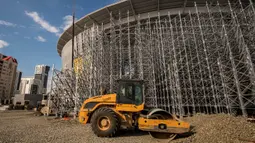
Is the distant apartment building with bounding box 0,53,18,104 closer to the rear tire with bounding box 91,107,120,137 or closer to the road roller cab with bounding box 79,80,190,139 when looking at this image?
the road roller cab with bounding box 79,80,190,139

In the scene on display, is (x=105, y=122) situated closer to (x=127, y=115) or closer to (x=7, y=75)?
(x=127, y=115)

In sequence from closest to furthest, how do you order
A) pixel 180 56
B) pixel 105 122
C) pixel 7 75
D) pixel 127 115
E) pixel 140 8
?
pixel 105 122 < pixel 127 115 < pixel 180 56 < pixel 140 8 < pixel 7 75

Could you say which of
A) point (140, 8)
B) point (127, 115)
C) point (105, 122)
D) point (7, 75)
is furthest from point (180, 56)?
point (7, 75)

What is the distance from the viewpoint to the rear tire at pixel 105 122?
18.1 feet

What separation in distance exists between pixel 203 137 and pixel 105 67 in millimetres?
10822

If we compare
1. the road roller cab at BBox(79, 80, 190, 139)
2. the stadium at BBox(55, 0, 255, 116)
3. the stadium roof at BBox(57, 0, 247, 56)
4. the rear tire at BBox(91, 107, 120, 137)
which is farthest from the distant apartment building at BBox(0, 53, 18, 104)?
the rear tire at BBox(91, 107, 120, 137)

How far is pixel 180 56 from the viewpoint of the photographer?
38.0ft

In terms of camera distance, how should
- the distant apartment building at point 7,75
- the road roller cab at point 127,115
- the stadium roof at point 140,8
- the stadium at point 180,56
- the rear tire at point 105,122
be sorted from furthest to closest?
the distant apartment building at point 7,75, the stadium roof at point 140,8, the stadium at point 180,56, the rear tire at point 105,122, the road roller cab at point 127,115

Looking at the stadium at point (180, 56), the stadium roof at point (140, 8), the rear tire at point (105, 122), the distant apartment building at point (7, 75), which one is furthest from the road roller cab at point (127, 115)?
the distant apartment building at point (7, 75)

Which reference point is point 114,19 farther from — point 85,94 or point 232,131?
point 232,131

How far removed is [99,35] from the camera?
14.5 meters

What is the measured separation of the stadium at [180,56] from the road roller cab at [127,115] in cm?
580

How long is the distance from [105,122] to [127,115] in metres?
0.94

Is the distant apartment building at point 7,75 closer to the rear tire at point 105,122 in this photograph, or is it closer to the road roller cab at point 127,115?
the road roller cab at point 127,115
